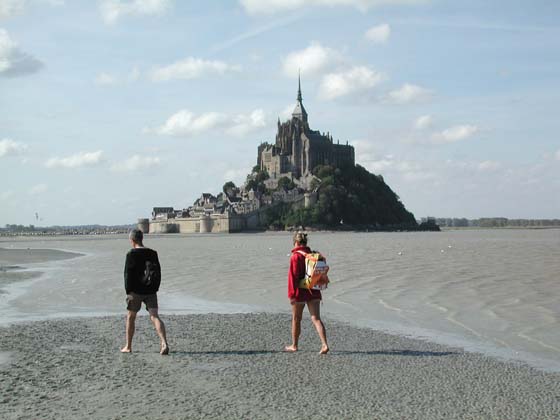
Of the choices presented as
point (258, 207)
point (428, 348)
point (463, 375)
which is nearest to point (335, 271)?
point (428, 348)

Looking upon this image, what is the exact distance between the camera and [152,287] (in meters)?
10.2

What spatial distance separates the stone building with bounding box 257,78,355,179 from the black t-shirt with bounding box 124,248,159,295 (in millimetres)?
154389

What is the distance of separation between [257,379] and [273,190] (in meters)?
157

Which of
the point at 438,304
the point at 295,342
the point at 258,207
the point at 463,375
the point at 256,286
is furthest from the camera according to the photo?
the point at 258,207

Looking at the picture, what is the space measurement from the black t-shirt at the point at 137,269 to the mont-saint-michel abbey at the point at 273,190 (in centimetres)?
13858

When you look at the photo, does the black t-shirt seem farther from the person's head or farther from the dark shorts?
the person's head

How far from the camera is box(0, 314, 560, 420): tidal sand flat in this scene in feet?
24.2

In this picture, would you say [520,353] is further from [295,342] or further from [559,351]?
[295,342]

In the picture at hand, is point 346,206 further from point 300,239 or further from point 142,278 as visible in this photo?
point 142,278

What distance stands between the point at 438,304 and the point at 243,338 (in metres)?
7.21

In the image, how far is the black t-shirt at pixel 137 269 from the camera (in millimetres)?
10133

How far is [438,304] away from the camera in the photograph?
17.4 meters

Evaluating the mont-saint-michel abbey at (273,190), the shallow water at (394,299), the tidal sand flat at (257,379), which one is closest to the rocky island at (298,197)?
the mont-saint-michel abbey at (273,190)

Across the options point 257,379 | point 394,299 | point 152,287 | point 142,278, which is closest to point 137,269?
point 142,278
